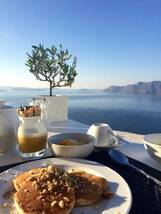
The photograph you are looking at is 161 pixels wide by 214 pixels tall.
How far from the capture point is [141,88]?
729cm

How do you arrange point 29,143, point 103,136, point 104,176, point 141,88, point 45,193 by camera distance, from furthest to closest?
point 141,88, point 103,136, point 29,143, point 104,176, point 45,193

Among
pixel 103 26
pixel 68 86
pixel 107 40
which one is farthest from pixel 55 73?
pixel 107 40

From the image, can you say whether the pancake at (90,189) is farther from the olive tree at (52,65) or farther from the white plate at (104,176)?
the olive tree at (52,65)

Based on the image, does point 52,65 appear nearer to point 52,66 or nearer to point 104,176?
point 52,66

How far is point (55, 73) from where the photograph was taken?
3.74 m

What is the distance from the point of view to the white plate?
0.49m

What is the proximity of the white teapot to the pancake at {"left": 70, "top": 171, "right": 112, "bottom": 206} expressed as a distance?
38 cm

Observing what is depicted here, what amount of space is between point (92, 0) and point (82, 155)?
5763 mm

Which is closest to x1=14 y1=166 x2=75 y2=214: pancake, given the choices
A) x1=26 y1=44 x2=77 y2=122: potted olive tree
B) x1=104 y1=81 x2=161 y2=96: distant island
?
x1=26 y1=44 x2=77 y2=122: potted olive tree

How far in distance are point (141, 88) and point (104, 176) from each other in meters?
6.94

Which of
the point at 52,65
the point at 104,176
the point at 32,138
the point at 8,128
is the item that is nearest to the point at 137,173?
the point at 104,176

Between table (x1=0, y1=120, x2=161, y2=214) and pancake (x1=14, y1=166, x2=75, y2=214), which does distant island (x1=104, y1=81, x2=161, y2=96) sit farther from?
pancake (x1=14, y1=166, x2=75, y2=214)

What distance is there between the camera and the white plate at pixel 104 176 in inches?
19.1

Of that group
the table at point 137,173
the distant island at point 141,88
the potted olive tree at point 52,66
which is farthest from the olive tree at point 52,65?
the distant island at point 141,88
